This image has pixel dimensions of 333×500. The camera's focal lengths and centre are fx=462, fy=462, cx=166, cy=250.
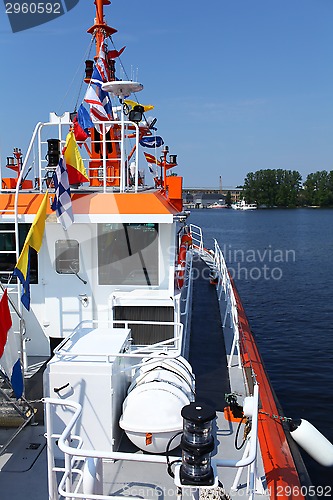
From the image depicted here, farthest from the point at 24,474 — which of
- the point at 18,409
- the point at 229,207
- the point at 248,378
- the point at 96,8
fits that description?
the point at 229,207

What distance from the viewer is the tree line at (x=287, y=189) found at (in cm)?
12331

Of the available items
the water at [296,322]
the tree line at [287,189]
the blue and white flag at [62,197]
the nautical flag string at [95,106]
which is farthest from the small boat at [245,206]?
the blue and white flag at [62,197]

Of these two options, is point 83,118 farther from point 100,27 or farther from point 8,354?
point 8,354

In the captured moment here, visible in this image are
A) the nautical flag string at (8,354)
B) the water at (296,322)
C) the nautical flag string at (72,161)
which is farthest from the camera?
the water at (296,322)

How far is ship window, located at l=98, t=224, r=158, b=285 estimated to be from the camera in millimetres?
7422

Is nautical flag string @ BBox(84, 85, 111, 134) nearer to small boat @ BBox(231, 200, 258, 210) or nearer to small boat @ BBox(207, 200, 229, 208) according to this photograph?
small boat @ BBox(231, 200, 258, 210)

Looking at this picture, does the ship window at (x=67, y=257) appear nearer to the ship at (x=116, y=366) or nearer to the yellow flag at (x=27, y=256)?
the ship at (x=116, y=366)

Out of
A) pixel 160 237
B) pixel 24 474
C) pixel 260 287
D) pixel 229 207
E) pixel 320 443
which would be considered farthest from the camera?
pixel 229 207

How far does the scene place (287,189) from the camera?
127 metres

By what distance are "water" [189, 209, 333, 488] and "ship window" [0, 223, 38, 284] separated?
244 inches

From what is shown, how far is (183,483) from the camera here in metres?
3.52

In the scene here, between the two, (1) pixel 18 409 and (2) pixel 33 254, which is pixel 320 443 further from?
(2) pixel 33 254

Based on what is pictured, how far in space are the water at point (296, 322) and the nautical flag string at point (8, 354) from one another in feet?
18.6

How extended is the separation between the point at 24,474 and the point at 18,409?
Answer: 3.02ft
